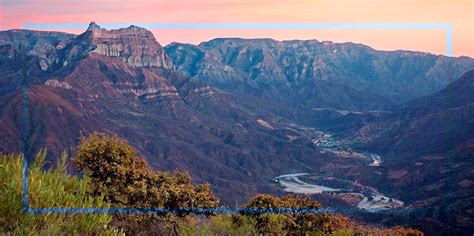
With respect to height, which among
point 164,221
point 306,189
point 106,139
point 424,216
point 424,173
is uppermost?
point 106,139

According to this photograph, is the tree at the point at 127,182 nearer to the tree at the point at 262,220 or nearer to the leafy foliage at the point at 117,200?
the leafy foliage at the point at 117,200

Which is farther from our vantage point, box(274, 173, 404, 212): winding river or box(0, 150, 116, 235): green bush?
box(274, 173, 404, 212): winding river

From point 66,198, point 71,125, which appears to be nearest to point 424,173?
point 71,125

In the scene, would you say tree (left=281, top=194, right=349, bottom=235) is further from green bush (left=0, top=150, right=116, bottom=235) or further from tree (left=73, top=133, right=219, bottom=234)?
green bush (left=0, top=150, right=116, bottom=235)

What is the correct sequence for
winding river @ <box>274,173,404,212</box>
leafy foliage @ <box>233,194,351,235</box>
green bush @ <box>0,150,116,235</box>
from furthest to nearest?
winding river @ <box>274,173,404,212</box>
leafy foliage @ <box>233,194,351,235</box>
green bush @ <box>0,150,116,235</box>

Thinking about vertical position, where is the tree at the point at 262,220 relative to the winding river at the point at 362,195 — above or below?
above

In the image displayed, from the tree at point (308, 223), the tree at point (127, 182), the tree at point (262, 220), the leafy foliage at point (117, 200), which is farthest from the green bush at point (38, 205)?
the tree at point (308, 223)

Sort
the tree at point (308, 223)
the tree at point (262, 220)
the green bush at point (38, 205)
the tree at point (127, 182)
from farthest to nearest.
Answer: the tree at point (308, 223) → the tree at point (262, 220) → the tree at point (127, 182) → the green bush at point (38, 205)

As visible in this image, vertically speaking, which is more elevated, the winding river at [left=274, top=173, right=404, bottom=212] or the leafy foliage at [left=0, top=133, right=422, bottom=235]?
the leafy foliage at [left=0, top=133, right=422, bottom=235]

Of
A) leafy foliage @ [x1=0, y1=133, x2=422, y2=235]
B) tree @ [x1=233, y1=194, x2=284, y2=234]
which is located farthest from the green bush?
tree @ [x1=233, y1=194, x2=284, y2=234]

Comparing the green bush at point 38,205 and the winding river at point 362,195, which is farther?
the winding river at point 362,195

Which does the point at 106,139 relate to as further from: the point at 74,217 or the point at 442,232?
the point at 442,232
